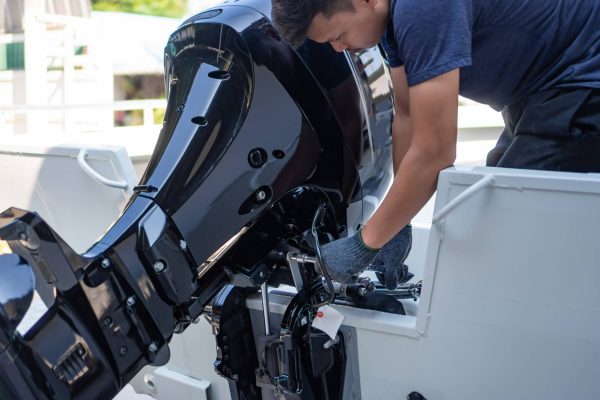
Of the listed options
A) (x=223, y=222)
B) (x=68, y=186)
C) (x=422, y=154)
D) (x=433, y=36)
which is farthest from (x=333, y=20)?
(x=68, y=186)

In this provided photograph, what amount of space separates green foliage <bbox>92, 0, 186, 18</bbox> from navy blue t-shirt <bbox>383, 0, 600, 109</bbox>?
1625cm

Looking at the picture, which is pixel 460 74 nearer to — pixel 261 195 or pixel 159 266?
pixel 261 195

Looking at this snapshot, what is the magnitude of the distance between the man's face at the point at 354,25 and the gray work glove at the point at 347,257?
0.38m

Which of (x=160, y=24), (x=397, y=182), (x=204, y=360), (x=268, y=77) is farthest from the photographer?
(x=160, y=24)

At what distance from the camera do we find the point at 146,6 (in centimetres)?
1769

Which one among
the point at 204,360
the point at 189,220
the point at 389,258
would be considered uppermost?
the point at 189,220

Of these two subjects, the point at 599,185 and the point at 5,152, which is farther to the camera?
the point at 5,152

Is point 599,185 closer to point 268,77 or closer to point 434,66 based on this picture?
point 434,66

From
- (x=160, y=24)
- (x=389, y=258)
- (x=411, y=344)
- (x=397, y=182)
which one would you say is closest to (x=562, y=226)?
(x=397, y=182)

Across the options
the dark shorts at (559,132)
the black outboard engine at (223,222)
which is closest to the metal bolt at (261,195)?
the black outboard engine at (223,222)

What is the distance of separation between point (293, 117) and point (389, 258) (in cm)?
→ 47

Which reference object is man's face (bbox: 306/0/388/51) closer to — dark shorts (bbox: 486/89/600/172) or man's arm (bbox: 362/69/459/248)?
man's arm (bbox: 362/69/459/248)

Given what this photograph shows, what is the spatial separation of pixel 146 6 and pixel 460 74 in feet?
57.3

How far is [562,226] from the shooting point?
1178 millimetres
